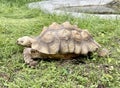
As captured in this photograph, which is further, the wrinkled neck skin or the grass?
the wrinkled neck skin

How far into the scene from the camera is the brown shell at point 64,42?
3.73m

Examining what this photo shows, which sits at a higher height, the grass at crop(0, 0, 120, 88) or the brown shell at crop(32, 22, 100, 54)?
the brown shell at crop(32, 22, 100, 54)

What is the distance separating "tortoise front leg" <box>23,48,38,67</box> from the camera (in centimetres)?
380

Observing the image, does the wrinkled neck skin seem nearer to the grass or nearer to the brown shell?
the brown shell

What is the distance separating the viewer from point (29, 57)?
3879 mm

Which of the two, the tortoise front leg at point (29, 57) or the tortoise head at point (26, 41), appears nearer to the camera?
the tortoise front leg at point (29, 57)

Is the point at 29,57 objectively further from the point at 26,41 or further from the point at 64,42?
the point at 64,42

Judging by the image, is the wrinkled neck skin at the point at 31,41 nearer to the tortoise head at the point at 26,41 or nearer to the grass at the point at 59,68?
the tortoise head at the point at 26,41

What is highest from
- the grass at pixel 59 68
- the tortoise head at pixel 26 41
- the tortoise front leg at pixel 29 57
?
the tortoise head at pixel 26 41

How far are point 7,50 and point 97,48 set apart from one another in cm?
106

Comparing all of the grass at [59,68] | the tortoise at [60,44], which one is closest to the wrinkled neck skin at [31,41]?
the tortoise at [60,44]

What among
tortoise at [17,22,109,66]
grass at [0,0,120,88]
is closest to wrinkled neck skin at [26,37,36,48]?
tortoise at [17,22,109,66]

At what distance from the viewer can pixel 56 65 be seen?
12.4 feet

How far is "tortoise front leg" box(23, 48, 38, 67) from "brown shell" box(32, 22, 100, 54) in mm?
122
